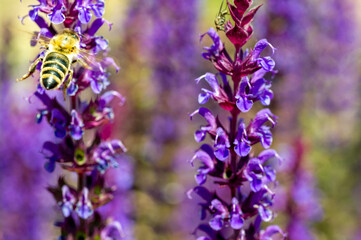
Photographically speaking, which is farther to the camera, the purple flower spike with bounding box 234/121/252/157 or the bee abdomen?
the bee abdomen

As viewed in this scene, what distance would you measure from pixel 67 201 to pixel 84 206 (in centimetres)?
11

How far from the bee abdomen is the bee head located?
5 cm

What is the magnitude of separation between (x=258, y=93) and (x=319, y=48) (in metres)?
7.18

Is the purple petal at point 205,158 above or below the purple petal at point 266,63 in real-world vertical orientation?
below

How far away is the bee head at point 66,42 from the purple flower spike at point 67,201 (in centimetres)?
92

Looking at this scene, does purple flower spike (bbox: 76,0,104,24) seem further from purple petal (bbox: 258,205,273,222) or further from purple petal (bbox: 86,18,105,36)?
purple petal (bbox: 258,205,273,222)

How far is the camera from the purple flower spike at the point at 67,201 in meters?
3.18

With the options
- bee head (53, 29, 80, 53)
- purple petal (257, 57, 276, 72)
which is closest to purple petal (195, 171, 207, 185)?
purple petal (257, 57, 276, 72)

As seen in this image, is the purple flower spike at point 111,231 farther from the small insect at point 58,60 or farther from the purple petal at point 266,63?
the purple petal at point 266,63

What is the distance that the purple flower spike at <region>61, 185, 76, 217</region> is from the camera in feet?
10.4

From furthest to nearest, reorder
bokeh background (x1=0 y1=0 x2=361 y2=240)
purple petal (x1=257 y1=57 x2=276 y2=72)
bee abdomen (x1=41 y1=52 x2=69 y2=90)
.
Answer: bokeh background (x1=0 y1=0 x2=361 y2=240), bee abdomen (x1=41 y1=52 x2=69 y2=90), purple petal (x1=257 y1=57 x2=276 y2=72)

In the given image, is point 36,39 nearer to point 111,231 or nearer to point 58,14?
point 58,14

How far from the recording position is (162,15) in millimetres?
8570

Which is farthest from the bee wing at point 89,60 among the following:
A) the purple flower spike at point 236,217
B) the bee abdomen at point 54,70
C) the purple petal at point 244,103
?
the purple flower spike at point 236,217
